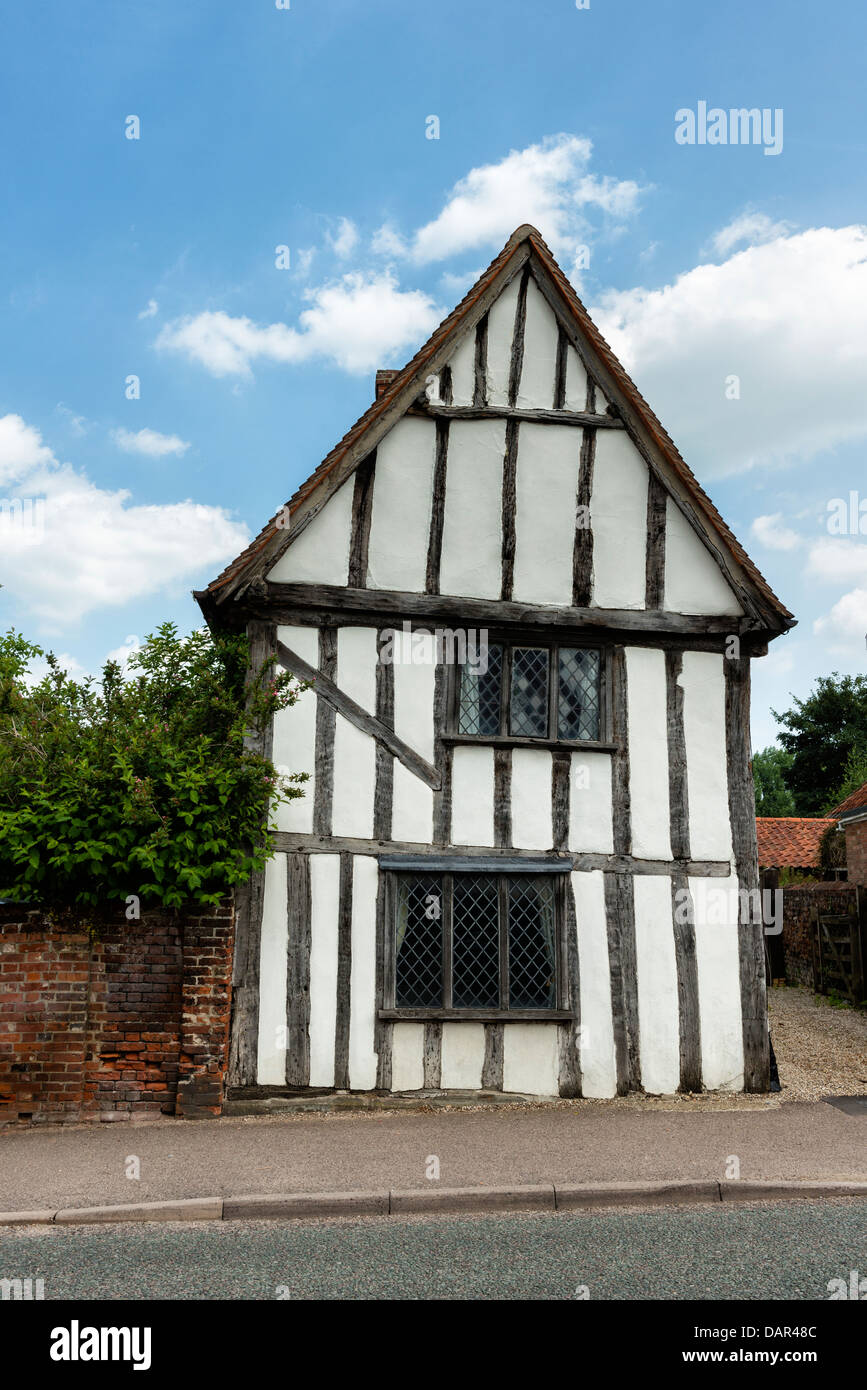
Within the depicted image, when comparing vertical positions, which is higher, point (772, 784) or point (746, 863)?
point (772, 784)

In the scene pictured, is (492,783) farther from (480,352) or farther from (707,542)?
(480,352)

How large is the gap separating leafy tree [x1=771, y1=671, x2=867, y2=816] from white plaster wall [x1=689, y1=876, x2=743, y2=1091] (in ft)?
118

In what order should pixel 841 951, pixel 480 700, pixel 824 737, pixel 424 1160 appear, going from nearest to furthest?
pixel 424 1160 → pixel 480 700 → pixel 841 951 → pixel 824 737

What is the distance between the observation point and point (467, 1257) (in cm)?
480

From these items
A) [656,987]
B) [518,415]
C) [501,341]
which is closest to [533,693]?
[518,415]

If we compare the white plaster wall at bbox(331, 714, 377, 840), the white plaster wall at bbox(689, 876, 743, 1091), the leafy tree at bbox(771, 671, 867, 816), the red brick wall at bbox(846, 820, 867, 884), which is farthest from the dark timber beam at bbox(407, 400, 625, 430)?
the leafy tree at bbox(771, 671, 867, 816)

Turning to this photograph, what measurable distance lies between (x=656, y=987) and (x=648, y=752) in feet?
7.07

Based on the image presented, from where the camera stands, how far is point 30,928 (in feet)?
25.9

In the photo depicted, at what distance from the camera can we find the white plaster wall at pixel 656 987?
8805mm

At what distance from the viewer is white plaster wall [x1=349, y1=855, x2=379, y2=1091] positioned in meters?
8.46

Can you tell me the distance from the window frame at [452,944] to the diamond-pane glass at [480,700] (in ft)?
4.16

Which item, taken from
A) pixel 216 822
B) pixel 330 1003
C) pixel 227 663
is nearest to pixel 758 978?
pixel 330 1003

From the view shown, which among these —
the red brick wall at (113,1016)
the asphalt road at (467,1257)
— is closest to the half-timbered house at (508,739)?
the red brick wall at (113,1016)

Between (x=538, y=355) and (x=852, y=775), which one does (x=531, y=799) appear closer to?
(x=538, y=355)
